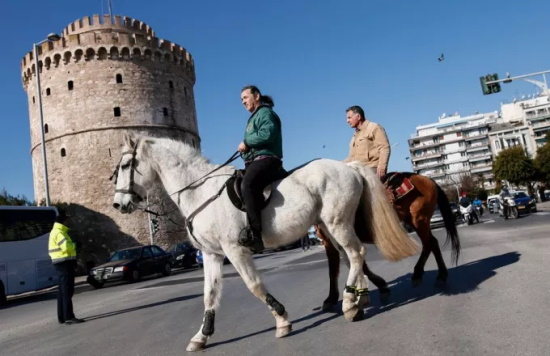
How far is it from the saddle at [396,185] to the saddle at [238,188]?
5.61 feet

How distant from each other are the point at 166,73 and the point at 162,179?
1509 inches

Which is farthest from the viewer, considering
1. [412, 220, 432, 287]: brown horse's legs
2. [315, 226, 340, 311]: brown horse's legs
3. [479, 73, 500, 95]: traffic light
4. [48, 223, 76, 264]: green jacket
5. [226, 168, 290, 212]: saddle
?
[479, 73, 500, 95]: traffic light

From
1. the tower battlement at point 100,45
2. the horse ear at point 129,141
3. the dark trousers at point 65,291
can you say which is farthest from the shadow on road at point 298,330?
the tower battlement at point 100,45

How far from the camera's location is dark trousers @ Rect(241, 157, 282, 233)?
443 cm

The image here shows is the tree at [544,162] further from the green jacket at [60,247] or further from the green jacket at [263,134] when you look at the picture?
the green jacket at [263,134]

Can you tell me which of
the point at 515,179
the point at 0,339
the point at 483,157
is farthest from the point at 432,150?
the point at 0,339

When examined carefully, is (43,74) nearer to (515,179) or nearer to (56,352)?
(56,352)

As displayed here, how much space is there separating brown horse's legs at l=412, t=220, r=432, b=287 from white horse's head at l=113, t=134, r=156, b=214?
333 cm

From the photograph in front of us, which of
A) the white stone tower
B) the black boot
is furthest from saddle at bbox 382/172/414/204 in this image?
the white stone tower

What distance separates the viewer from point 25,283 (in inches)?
649

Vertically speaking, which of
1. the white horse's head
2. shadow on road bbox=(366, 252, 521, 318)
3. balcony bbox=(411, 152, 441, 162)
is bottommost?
shadow on road bbox=(366, 252, 521, 318)

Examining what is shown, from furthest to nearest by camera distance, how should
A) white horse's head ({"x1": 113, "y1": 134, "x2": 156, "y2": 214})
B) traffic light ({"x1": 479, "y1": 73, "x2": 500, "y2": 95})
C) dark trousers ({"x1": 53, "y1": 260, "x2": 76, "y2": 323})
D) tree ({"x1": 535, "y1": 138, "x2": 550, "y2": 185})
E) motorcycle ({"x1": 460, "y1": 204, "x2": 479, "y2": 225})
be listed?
tree ({"x1": 535, "y1": 138, "x2": 550, "y2": 185}) → motorcycle ({"x1": 460, "y1": 204, "x2": 479, "y2": 225}) → traffic light ({"x1": 479, "y1": 73, "x2": 500, "y2": 95}) → dark trousers ({"x1": 53, "y1": 260, "x2": 76, "y2": 323}) → white horse's head ({"x1": 113, "y1": 134, "x2": 156, "y2": 214})

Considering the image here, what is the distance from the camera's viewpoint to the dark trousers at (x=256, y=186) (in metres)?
4.43

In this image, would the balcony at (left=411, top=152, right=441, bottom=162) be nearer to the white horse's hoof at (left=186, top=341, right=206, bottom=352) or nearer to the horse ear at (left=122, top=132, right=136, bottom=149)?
the horse ear at (left=122, top=132, right=136, bottom=149)
